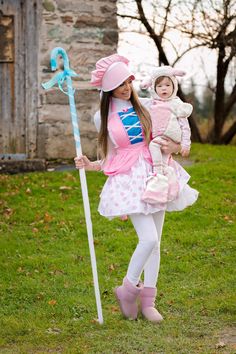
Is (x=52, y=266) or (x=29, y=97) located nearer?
(x=52, y=266)

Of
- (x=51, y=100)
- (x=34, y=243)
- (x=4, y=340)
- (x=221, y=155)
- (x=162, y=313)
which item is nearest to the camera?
(x=4, y=340)

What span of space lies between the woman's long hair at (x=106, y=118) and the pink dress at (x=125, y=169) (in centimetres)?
3

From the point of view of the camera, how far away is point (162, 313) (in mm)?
5391

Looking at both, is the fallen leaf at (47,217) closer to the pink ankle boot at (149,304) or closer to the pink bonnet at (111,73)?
the pink ankle boot at (149,304)

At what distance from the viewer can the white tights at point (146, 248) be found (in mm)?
4816

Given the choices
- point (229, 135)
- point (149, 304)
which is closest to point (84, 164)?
point (149, 304)

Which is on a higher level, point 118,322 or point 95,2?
point 95,2

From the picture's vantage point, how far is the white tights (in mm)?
4816

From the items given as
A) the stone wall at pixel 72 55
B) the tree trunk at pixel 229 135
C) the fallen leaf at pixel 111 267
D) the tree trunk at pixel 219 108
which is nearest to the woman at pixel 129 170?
the fallen leaf at pixel 111 267

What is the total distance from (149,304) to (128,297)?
17 centimetres

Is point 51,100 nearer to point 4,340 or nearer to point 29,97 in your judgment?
point 29,97

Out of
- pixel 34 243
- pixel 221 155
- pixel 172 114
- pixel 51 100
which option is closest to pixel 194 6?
pixel 221 155

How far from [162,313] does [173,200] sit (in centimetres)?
87

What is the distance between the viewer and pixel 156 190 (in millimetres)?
4789
